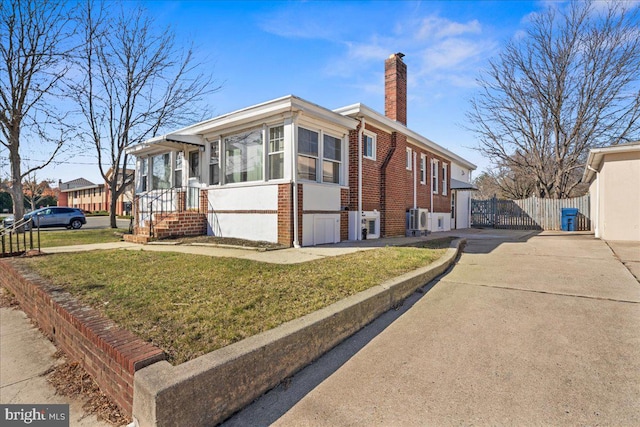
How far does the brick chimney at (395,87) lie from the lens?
12195mm

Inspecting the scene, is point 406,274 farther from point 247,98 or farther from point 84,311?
point 247,98

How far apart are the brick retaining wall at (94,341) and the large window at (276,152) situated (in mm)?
5385

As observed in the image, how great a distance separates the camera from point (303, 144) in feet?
28.7

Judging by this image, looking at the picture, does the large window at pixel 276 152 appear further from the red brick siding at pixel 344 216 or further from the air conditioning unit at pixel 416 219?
the air conditioning unit at pixel 416 219

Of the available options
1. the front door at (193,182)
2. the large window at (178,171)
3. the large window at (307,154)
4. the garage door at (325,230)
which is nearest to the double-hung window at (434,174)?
the garage door at (325,230)

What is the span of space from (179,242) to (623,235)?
1428 cm

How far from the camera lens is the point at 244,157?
31.7ft

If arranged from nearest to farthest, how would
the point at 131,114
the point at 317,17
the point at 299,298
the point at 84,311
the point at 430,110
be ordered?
1. the point at 84,311
2. the point at 299,298
3. the point at 317,17
4. the point at 430,110
5. the point at 131,114

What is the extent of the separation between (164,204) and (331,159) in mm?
6925

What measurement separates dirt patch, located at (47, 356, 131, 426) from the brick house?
5361 millimetres

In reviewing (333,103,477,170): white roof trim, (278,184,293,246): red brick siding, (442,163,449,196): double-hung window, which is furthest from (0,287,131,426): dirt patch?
(442,163,449,196): double-hung window

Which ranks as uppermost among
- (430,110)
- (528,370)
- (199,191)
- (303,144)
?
(430,110)

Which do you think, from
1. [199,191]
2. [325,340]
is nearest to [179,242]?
[199,191]

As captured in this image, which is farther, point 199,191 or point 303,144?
point 199,191
